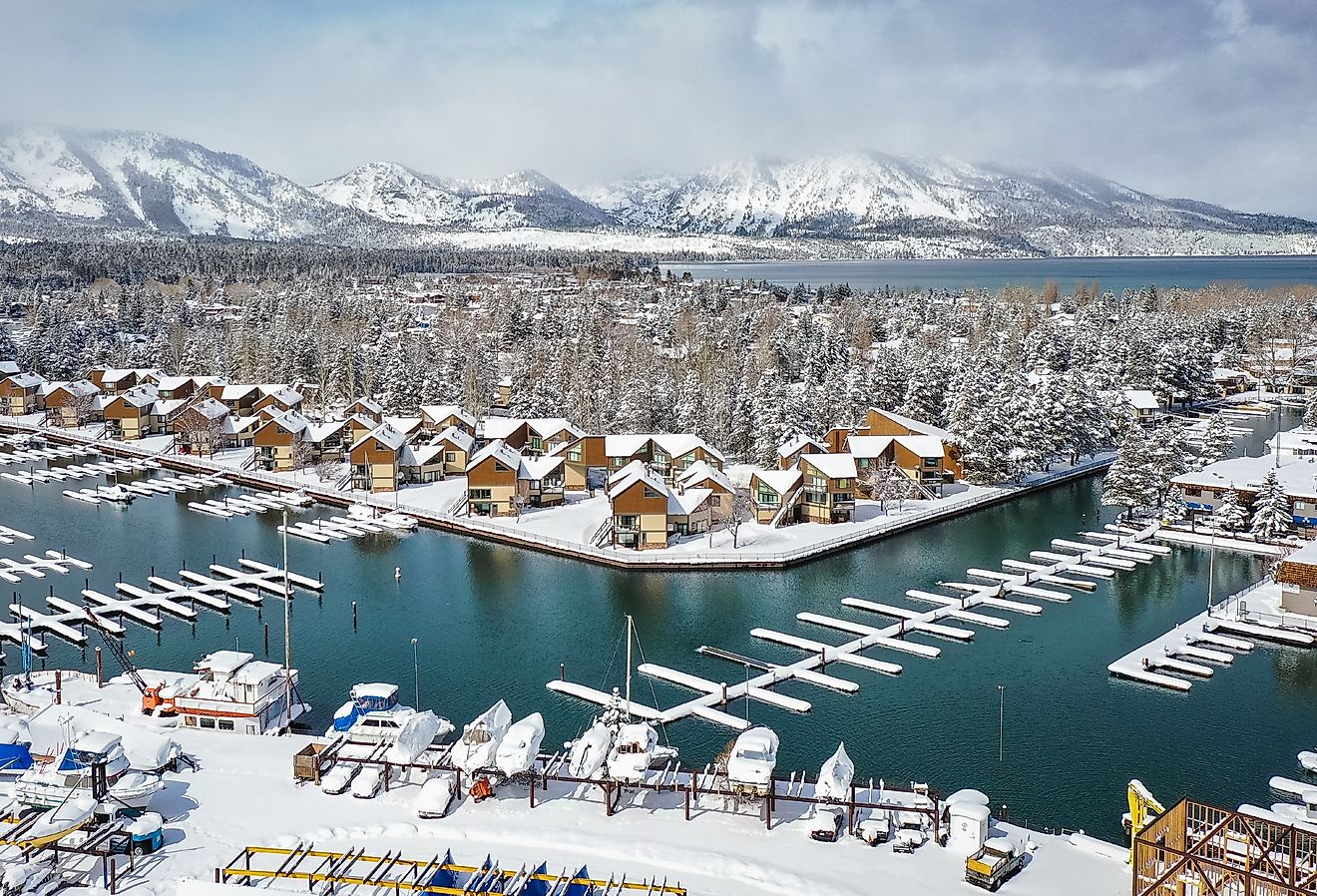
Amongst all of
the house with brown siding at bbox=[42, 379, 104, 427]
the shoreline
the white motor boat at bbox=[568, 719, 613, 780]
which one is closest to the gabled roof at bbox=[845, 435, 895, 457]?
the shoreline

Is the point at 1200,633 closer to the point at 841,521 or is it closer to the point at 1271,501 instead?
the point at 1271,501

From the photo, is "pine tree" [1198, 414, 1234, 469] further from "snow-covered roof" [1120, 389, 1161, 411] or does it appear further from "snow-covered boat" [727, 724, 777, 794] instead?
"snow-covered boat" [727, 724, 777, 794]

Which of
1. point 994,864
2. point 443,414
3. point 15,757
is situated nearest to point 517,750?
point 994,864

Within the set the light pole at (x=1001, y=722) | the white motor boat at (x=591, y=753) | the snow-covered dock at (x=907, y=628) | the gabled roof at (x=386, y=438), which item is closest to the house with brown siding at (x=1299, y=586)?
the snow-covered dock at (x=907, y=628)

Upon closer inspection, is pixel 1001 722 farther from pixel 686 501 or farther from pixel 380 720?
pixel 686 501

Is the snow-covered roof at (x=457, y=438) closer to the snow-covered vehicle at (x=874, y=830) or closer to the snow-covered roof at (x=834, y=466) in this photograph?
the snow-covered roof at (x=834, y=466)
